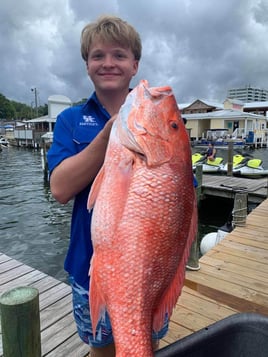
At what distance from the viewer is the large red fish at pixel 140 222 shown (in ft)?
3.50

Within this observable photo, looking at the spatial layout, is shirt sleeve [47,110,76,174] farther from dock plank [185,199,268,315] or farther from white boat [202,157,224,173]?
white boat [202,157,224,173]

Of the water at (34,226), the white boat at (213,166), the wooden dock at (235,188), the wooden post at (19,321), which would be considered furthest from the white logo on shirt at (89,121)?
the white boat at (213,166)

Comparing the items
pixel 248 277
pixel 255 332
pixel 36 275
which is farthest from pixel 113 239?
pixel 36 275

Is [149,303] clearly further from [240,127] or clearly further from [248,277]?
[240,127]

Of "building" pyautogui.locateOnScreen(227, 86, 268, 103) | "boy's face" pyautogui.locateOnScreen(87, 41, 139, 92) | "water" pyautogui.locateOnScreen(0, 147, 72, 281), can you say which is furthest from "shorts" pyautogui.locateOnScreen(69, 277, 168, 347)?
"building" pyautogui.locateOnScreen(227, 86, 268, 103)

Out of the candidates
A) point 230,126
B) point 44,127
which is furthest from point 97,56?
point 44,127

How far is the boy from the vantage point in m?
1.21

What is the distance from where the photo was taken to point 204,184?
10867mm

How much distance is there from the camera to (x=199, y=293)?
133 inches

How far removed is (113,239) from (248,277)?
315 cm

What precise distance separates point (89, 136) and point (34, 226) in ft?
29.5

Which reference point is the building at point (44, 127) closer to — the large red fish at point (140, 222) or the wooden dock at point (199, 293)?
the wooden dock at point (199, 293)

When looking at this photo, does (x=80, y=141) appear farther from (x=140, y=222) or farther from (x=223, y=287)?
(x=223, y=287)

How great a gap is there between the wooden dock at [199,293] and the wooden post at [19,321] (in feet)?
3.38
